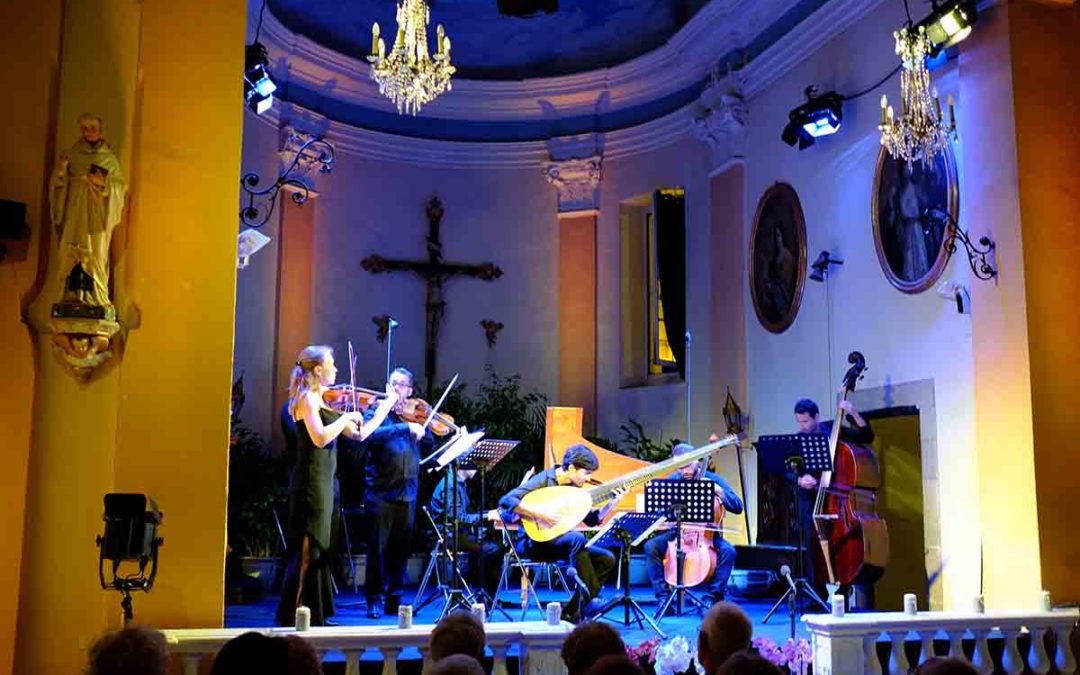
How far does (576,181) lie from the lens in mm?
13633

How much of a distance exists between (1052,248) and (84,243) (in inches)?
229

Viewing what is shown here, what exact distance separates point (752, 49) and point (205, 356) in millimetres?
7777

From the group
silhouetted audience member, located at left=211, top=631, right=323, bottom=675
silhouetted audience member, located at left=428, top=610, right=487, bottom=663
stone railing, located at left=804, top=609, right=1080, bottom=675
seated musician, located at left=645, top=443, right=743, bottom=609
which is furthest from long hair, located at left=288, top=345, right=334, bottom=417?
silhouetted audience member, located at left=211, top=631, right=323, bottom=675

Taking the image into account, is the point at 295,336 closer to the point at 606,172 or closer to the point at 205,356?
the point at 606,172

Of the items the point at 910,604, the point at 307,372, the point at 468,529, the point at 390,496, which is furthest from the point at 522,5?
the point at 910,604

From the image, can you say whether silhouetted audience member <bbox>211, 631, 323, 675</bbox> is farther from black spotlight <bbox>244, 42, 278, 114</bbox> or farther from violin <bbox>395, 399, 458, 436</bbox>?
black spotlight <bbox>244, 42, 278, 114</bbox>

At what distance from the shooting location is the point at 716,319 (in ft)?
38.4

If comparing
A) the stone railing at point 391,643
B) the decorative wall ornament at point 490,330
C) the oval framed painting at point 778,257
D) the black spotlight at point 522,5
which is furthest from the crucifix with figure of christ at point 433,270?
the stone railing at point 391,643

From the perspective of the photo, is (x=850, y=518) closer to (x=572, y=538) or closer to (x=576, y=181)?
(x=572, y=538)

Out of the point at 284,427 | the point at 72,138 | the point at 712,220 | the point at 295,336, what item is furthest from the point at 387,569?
the point at 712,220

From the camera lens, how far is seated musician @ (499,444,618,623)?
745cm

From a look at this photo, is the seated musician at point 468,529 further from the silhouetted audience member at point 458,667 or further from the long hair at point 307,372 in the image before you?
the silhouetted audience member at point 458,667

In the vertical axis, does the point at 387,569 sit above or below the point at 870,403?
below

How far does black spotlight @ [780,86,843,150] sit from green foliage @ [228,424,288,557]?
591 cm
